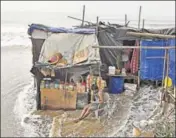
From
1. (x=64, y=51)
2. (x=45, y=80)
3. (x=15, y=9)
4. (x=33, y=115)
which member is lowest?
(x=33, y=115)

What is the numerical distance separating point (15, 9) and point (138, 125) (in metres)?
63.3

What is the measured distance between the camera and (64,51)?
1423cm

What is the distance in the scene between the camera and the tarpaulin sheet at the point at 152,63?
15.4 metres

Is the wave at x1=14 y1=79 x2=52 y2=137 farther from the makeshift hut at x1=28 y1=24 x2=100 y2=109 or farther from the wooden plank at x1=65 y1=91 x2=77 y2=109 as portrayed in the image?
the wooden plank at x1=65 y1=91 x2=77 y2=109

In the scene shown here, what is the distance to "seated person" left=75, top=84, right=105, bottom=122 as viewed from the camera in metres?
12.3

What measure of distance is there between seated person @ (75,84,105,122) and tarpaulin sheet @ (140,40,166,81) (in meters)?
3.08

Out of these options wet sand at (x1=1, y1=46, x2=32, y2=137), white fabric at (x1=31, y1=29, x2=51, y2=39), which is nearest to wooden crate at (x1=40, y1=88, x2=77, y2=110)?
wet sand at (x1=1, y1=46, x2=32, y2=137)

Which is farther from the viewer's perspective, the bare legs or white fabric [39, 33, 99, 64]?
white fabric [39, 33, 99, 64]

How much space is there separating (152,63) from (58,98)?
4.51m

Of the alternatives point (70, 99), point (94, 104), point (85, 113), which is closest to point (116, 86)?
point (70, 99)

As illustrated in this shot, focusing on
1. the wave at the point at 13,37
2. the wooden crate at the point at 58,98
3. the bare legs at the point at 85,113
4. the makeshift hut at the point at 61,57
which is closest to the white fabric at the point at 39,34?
the makeshift hut at the point at 61,57

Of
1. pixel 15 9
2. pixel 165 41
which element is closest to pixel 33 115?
pixel 165 41

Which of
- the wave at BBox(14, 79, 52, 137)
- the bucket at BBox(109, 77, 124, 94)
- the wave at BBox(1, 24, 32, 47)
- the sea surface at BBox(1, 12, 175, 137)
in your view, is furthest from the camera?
the wave at BBox(1, 24, 32, 47)

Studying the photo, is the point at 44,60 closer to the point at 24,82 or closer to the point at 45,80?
the point at 45,80
